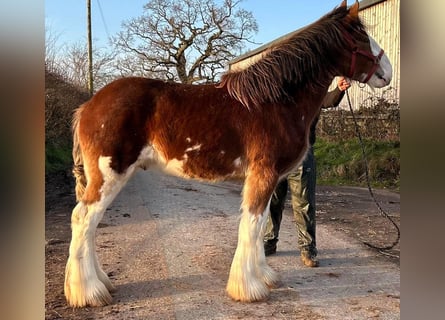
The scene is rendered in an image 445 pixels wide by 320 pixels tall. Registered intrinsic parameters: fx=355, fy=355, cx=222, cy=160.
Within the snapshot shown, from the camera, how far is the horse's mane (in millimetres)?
2783

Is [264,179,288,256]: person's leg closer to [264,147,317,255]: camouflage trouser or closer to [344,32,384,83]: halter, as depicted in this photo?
[264,147,317,255]: camouflage trouser

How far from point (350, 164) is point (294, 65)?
469cm

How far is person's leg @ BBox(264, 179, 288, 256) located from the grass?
302cm

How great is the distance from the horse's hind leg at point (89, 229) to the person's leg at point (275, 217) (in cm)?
173

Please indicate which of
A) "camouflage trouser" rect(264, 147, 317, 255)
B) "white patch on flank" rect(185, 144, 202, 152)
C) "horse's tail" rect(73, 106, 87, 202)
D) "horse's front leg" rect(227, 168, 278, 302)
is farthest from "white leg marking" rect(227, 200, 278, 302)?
"horse's tail" rect(73, 106, 87, 202)

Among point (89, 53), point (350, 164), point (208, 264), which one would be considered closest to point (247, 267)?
point (208, 264)

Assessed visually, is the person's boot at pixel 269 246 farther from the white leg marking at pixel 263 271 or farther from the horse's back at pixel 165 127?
the horse's back at pixel 165 127

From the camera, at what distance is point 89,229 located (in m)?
2.58

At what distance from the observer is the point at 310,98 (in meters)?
2.94

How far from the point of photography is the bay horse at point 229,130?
2.58 m

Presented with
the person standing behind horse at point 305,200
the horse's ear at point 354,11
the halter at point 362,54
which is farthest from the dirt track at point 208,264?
the horse's ear at point 354,11

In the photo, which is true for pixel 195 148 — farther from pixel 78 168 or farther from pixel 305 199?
pixel 305 199

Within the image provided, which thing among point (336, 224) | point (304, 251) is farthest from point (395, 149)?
point (304, 251)

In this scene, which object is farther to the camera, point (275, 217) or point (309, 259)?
point (275, 217)
